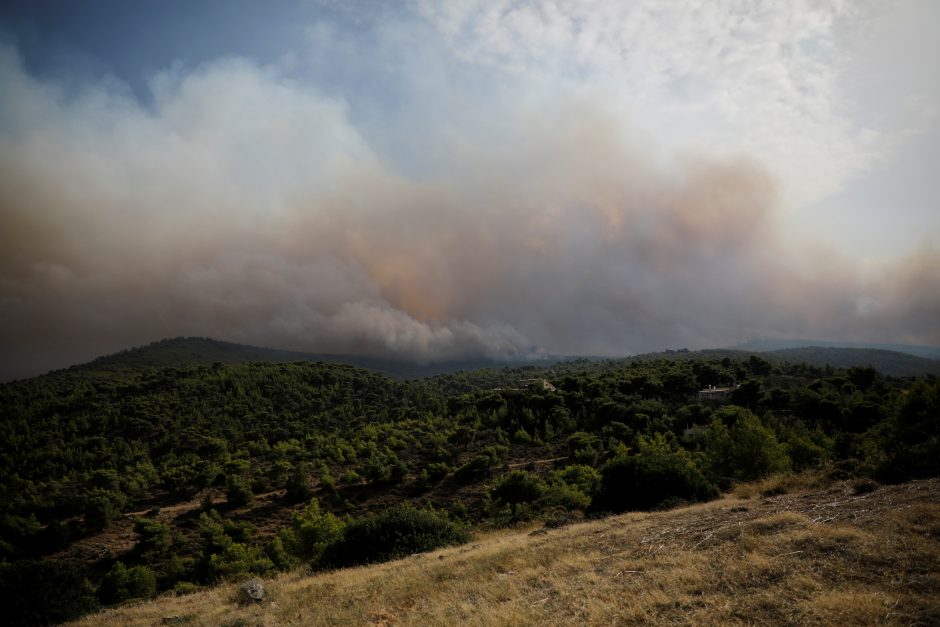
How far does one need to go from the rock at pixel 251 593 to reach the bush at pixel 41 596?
10652mm

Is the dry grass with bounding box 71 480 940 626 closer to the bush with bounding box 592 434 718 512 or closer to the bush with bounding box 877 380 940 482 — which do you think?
the bush with bounding box 877 380 940 482

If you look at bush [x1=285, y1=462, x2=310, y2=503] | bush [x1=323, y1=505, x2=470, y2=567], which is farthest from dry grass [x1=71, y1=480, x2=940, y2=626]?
bush [x1=285, y1=462, x2=310, y2=503]

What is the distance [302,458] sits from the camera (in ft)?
269

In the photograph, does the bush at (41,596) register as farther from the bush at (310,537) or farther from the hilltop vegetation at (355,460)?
the bush at (310,537)

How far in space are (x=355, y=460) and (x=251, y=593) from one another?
61.9 metres

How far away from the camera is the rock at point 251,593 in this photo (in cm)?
1723

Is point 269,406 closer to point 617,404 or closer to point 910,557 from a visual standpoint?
point 617,404

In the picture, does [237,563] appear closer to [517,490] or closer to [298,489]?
[298,489]

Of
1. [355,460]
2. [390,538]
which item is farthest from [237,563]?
[355,460]

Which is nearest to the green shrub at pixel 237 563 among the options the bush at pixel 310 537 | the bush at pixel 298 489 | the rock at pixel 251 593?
the bush at pixel 310 537

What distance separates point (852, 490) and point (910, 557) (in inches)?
414

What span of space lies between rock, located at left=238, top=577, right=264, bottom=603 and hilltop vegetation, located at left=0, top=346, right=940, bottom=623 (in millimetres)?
6147

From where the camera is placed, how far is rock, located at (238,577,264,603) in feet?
56.5

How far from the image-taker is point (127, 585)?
38.2m
